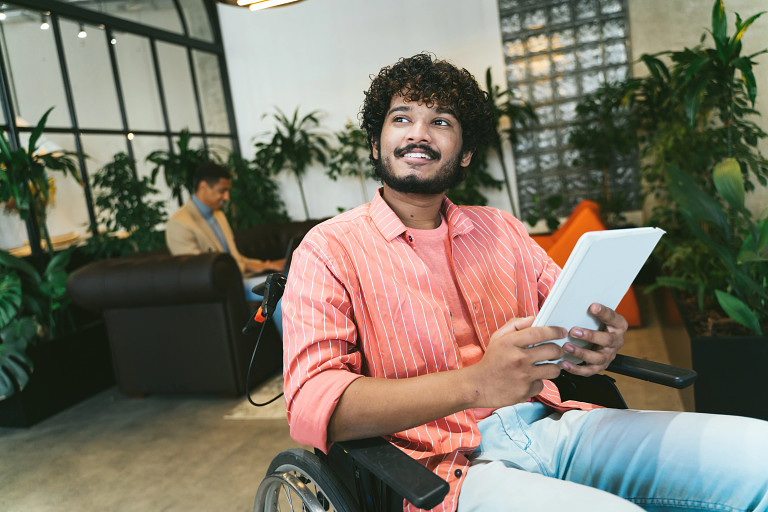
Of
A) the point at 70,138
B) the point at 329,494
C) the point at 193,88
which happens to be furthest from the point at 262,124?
the point at 329,494

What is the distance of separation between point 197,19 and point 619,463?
22.1 feet

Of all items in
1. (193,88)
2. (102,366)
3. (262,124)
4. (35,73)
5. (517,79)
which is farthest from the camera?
(262,124)

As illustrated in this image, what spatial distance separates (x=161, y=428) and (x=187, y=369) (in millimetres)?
394

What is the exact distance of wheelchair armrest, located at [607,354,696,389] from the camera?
3.64ft

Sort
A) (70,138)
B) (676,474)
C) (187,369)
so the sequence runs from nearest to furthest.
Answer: (676,474), (187,369), (70,138)

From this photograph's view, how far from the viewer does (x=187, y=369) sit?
11.1 feet

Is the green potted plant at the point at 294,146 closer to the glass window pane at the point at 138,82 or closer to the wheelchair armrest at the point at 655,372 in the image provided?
the glass window pane at the point at 138,82

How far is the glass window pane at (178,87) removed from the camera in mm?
5828

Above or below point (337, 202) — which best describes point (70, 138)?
above

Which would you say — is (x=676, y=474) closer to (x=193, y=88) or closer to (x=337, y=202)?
(x=337, y=202)

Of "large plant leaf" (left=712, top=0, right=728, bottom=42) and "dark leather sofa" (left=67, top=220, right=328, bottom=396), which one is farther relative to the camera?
"dark leather sofa" (left=67, top=220, right=328, bottom=396)

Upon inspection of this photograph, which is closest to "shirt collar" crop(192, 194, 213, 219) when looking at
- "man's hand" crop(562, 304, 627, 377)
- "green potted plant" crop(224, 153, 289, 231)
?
"green potted plant" crop(224, 153, 289, 231)

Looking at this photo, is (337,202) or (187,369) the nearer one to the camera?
(187,369)

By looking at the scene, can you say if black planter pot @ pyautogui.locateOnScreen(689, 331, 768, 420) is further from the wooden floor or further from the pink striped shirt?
the pink striped shirt
